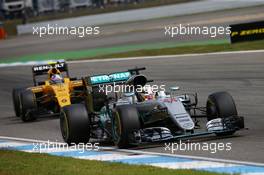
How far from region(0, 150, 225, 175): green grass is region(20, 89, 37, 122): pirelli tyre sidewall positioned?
5.01m

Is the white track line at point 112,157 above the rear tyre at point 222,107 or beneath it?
beneath

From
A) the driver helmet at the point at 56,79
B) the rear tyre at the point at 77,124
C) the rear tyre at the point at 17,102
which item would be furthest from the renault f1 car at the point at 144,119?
the rear tyre at the point at 17,102

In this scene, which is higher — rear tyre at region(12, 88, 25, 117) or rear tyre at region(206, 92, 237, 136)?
rear tyre at region(206, 92, 237, 136)

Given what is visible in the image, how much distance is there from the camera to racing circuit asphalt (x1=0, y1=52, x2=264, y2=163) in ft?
38.0

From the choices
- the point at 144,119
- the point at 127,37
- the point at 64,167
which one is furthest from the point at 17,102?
the point at 127,37

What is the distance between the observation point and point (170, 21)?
40594 mm

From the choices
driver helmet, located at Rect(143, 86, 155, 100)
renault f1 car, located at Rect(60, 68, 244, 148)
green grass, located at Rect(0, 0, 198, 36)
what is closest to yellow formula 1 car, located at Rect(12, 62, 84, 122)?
renault f1 car, located at Rect(60, 68, 244, 148)

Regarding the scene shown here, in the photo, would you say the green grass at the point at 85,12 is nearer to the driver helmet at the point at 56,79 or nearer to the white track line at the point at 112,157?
the driver helmet at the point at 56,79

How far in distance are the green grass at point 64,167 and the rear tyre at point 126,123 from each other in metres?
0.96

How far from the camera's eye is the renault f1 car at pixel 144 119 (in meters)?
11.4

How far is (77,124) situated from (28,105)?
14.9ft

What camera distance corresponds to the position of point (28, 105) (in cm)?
1641

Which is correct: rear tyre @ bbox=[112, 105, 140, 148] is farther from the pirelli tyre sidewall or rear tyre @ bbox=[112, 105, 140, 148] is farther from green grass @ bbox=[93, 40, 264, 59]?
green grass @ bbox=[93, 40, 264, 59]

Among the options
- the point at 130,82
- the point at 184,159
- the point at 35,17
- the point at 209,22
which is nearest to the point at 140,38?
the point at 209,22
